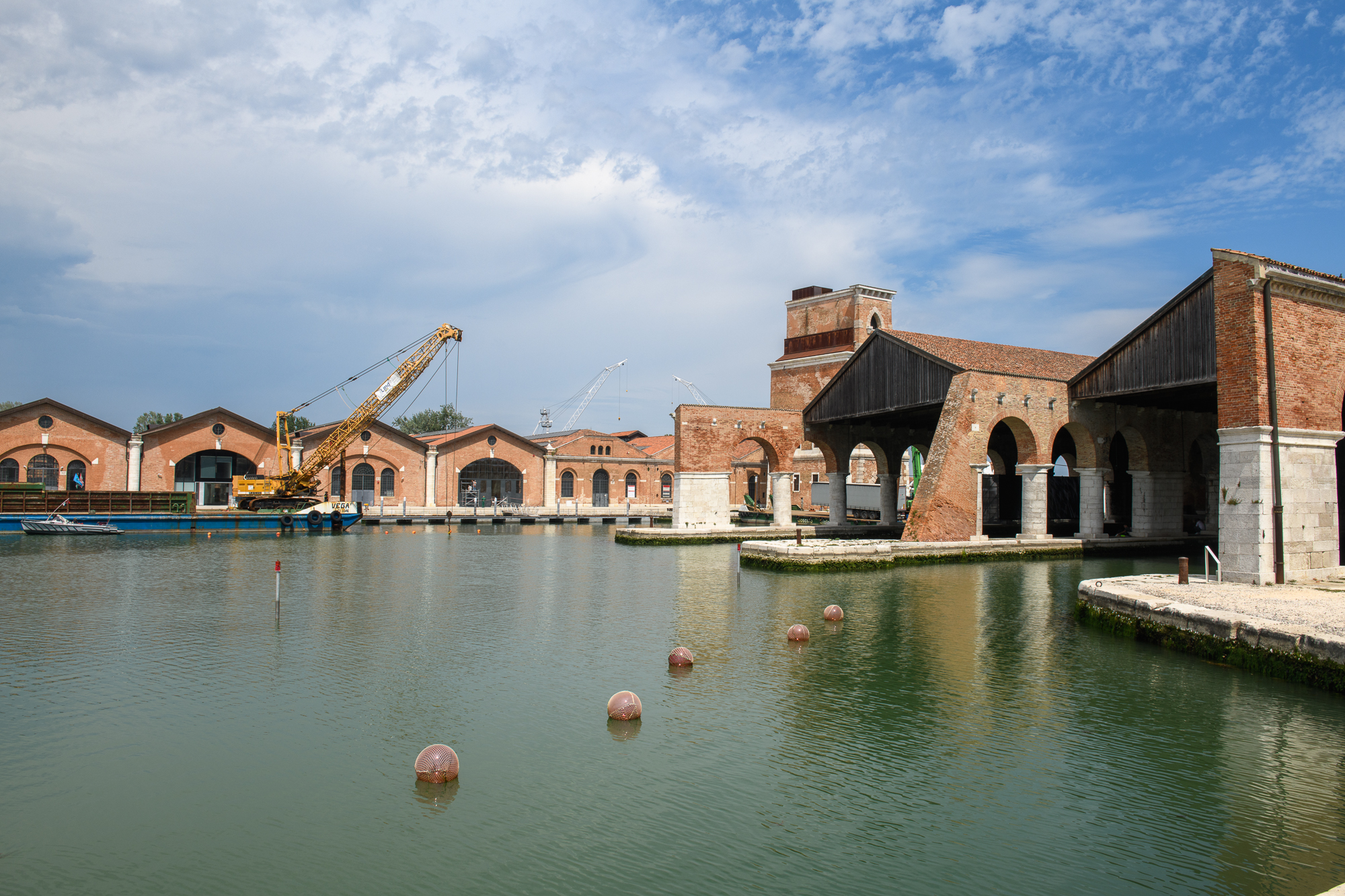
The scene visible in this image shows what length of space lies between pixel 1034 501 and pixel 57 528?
140 ft

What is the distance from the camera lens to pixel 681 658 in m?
12.3

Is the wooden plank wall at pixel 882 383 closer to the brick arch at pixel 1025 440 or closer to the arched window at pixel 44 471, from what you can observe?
the brick arch at pixel 1025 440

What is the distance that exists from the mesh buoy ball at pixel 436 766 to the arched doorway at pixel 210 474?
1896 inches

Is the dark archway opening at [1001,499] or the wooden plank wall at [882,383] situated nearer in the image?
the wooden plank wall at [882,383]

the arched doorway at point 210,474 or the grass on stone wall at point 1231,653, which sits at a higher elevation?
the arched doorway at point 210,474

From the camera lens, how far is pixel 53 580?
2167 centimetres

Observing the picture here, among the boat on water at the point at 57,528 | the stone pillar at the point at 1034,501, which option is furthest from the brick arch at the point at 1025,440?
the boat on water at the point at 57,528

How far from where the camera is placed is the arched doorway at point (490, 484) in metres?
59.8

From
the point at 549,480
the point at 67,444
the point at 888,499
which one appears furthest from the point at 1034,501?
the point at 67,444

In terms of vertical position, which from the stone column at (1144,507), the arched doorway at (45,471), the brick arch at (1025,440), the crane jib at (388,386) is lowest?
the stone column at (1144,507)

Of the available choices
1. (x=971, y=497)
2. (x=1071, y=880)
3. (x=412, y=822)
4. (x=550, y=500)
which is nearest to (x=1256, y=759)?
(x=1071, y=880)

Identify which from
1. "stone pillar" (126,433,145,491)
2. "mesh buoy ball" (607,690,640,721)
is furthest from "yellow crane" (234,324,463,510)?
"mesh buoy ball" (607,690,640,721)

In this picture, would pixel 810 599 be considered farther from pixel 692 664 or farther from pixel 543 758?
pixel 543 758

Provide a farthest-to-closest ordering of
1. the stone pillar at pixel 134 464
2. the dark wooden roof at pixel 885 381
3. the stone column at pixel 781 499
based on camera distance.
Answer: the stone pillar at pixel 134 464, the stone column at pixel 781 499, the dark wooden roof at pixel 885 381
